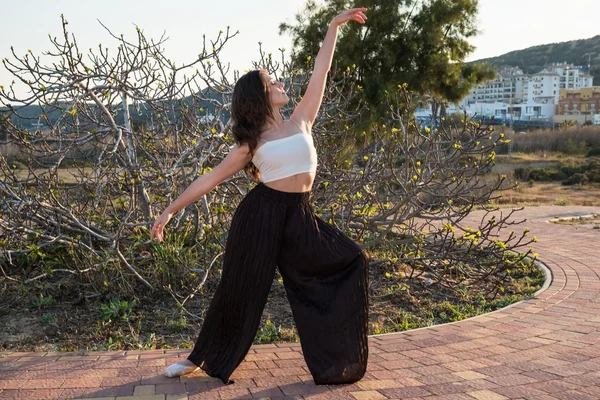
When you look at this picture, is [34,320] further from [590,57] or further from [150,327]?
[590,57]

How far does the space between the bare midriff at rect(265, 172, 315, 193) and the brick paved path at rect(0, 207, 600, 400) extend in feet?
3.09

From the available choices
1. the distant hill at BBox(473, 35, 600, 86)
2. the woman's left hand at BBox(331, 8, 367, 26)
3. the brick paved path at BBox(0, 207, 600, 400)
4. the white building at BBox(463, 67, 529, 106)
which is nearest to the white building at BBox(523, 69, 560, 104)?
the white building at BBox(463, 67, 529, 106)

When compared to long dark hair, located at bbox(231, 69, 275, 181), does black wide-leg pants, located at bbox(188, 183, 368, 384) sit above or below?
below

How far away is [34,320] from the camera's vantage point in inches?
181

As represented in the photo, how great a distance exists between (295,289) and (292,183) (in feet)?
1.79

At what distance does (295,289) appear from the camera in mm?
3391

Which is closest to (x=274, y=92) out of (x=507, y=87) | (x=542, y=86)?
(x=542, y=86)

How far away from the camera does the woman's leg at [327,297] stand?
328cm

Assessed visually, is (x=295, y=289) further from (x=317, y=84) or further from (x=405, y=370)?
(x=317, y=84)

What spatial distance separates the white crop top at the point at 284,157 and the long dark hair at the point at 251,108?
72 millimetres

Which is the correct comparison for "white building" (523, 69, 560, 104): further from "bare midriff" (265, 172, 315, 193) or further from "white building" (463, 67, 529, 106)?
"bare midriff" (265, 172, 315, 193)

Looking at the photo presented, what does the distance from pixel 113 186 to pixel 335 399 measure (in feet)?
11.1

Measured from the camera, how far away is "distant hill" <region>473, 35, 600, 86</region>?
123 m

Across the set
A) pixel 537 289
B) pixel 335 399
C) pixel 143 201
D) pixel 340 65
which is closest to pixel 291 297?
pixel 335 399
